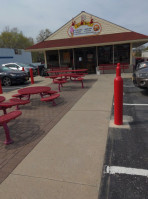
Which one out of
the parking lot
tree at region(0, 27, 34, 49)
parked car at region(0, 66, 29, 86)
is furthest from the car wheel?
tree at region(0, 27, 34, 49)

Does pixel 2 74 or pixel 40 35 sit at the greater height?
pixel 40 35

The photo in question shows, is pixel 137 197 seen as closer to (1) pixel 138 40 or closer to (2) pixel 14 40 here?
(1) pixel 138 40

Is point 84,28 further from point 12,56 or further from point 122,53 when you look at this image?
point 12,56

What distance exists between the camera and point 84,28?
16.3m

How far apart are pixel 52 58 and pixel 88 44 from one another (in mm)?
4707

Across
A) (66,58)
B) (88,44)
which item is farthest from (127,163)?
(66,58)

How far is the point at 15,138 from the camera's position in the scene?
341 cm

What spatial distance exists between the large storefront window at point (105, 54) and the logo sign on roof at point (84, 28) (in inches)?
71.3

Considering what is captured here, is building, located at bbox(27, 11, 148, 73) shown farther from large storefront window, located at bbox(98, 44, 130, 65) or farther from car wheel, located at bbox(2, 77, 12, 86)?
car wheel, located at bbox(2, 77, 12, 86)

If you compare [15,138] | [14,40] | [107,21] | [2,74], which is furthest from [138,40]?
[14,40]

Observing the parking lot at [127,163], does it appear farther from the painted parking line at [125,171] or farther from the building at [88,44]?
the building at [88,44]

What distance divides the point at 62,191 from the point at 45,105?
4.01 m

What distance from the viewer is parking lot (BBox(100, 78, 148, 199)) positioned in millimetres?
1938

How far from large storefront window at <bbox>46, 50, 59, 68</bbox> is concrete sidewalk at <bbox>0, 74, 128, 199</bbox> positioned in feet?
46.7
